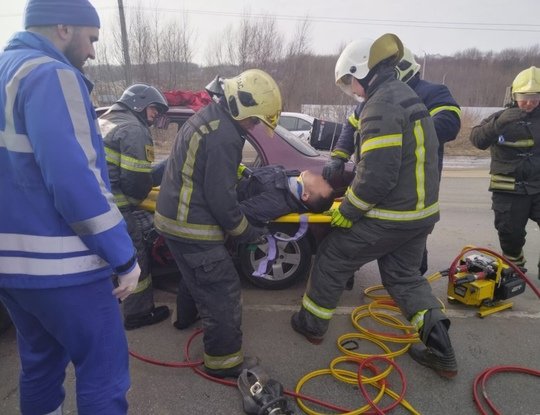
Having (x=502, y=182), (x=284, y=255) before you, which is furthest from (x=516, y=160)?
(x=284, y=255)

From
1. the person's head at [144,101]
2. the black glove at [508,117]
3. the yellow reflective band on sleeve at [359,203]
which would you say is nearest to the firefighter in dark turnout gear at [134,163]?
the person's head at [144,101]

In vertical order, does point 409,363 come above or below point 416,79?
below

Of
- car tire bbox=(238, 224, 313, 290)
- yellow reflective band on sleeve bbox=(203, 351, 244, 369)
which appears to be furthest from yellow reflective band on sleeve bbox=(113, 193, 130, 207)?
yellow reflective band on sleeve bbox=(203, 351, 244, 369)

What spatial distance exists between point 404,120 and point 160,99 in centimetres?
197

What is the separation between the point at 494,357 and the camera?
284 centimetres

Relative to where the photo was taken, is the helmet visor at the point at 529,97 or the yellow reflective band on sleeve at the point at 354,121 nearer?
the yellow reflective band on sleeve at the point at 354,121

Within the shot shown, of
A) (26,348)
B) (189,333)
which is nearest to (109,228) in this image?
(26,348)

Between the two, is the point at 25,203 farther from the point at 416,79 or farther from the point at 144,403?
the point at 416,79

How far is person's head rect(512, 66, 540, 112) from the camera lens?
3580mm

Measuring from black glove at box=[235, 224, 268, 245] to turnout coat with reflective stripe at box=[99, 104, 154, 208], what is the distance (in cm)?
98

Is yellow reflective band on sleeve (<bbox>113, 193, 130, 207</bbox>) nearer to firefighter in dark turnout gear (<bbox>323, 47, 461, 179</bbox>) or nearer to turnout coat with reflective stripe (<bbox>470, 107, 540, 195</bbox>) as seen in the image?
firefighter in dark turnout gear (<bbox>323, 47, 461, 179</bbox>)

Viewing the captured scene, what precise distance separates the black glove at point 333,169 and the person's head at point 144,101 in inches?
57.8

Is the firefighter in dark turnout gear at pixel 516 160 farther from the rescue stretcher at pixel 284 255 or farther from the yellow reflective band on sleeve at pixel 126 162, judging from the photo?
the yellow reflective band on sleeve at pixel 126 162

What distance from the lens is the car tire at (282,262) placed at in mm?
3678
